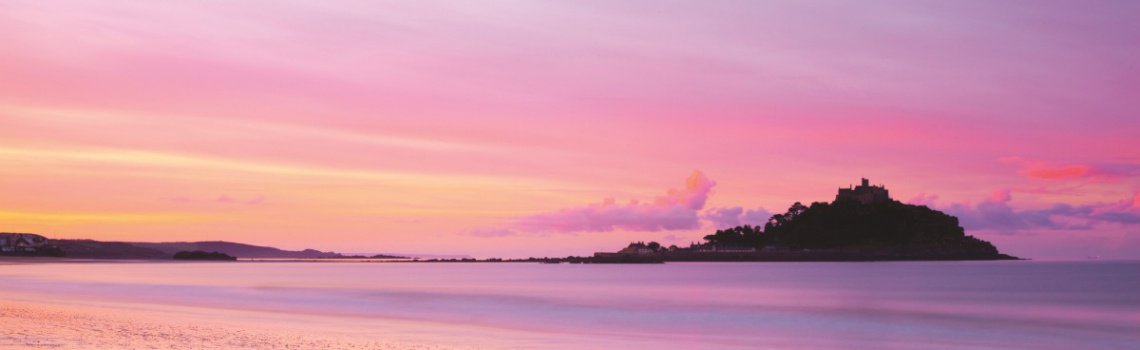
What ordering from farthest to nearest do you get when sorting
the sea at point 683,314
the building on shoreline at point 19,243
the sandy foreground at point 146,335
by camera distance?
1. the building on shoreline at point 19,243
2. the sea at point 683,314
3. the sandy foreground at point 146,335

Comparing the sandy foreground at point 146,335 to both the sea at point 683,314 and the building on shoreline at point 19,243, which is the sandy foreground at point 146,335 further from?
the building on shoreline at point 19,243

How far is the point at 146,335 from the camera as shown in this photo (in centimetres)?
2569

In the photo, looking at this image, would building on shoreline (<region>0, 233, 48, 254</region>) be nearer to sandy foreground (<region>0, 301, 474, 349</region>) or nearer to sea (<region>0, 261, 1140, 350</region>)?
sea (<region>0, 261, 1140, 350</region>)

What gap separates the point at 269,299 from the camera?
56.2 metres

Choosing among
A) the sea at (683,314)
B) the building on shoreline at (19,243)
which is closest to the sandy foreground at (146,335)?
the sea at (683,314)

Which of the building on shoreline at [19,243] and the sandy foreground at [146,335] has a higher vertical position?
the building on shoreline at [19,243]

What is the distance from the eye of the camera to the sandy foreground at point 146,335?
2292 centimetres

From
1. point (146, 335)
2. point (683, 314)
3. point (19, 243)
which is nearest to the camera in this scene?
point (146, 335)

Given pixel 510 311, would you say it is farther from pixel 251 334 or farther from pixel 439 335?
pixel 251 334

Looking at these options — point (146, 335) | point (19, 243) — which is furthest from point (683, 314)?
point (19, 243)

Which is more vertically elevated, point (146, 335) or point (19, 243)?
point (19, 243)

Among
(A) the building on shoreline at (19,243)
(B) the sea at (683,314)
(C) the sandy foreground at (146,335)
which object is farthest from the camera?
(A) the building on shoreline at (19,243)

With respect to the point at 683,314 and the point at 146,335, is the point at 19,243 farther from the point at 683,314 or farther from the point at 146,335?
the point at 146,335

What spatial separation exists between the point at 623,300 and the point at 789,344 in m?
26.5
